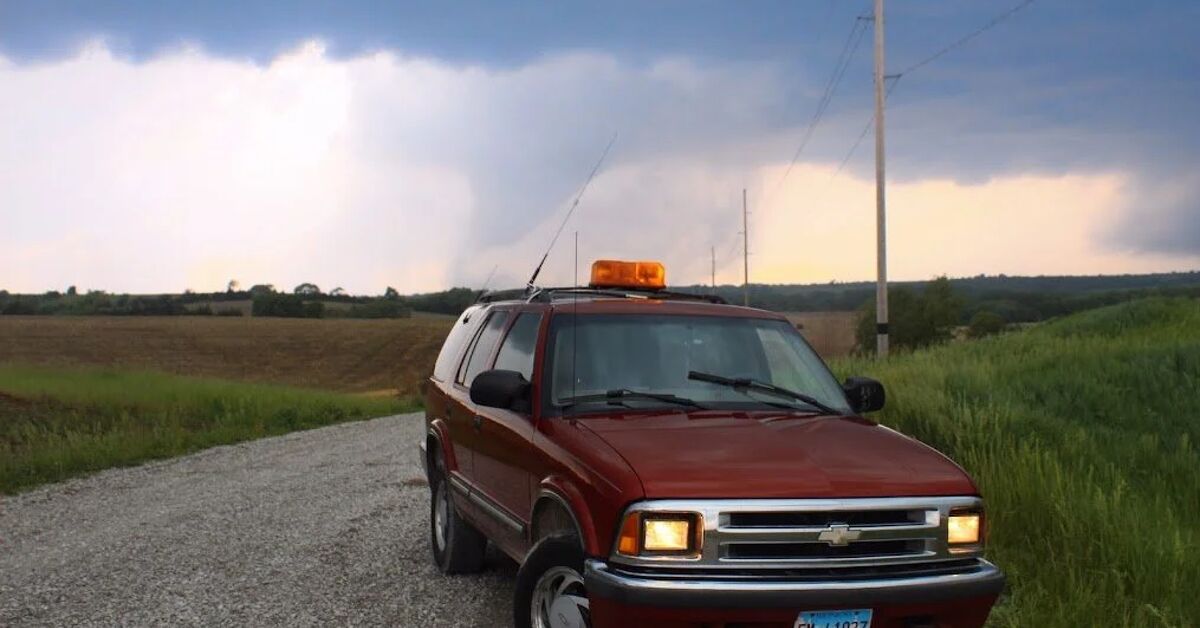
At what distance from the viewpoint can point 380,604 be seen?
658 centimetres

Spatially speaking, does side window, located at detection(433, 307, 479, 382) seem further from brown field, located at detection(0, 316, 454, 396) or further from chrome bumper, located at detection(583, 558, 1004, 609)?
brown field, located at detection(0, 316, 454, 396)

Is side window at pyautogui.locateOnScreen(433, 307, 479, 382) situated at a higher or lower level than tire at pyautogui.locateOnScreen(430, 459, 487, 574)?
higher

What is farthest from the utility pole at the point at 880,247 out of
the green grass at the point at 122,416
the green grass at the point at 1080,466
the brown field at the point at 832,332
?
the green grass at the point at 122,416

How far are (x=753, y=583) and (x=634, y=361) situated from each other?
1.76m

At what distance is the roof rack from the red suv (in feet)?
0.44

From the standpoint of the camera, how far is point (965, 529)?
4520mm

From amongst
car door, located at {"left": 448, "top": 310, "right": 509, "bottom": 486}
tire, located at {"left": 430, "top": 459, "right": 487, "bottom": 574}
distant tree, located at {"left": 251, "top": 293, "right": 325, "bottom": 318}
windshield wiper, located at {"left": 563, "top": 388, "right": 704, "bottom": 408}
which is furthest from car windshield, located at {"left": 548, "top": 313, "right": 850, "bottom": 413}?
distant tree, located at {"left": 251, "top": 293, "right": 325, "bottom": 318}

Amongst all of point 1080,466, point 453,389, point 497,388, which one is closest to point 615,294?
point 497,388

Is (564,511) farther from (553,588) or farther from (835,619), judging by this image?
(835,619)

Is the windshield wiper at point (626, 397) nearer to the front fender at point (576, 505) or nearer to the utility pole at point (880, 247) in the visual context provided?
the front fender at point (576, 505)

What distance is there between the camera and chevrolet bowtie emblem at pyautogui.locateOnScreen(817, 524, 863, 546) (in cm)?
424

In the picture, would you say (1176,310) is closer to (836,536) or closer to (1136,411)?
(1136,411)

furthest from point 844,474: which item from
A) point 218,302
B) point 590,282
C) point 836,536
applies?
point 218,302

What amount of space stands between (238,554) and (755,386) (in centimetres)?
445
